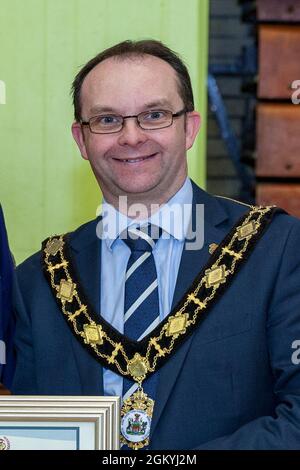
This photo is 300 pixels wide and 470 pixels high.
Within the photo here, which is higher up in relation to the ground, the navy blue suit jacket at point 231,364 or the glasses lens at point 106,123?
the glasses lens at point 106,123

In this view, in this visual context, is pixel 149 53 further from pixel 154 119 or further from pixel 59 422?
pixel 59 422

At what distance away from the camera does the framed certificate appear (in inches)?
62.9

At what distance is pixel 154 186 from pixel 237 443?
50cm

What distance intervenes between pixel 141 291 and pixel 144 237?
10 cm

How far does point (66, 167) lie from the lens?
8.38 feet

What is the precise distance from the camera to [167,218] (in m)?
1.94

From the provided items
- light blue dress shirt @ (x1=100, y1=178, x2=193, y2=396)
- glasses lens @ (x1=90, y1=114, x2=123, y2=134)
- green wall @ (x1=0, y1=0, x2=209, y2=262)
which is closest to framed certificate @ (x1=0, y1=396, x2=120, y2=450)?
light blue dress shirt @ (x1=100, y1=178, x2=193, y2=396)

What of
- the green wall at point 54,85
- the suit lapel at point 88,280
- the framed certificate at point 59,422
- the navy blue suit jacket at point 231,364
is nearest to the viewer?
the framed certificate at point 59,422

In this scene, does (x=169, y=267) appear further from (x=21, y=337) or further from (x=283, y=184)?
(x=283, y=184)

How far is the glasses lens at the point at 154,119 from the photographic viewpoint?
1.88m

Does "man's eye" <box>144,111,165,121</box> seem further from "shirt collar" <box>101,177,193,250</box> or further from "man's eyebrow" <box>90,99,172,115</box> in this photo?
"shirt collar" <box>101,177,193,250</box>

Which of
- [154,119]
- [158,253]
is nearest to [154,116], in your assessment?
[154,119]

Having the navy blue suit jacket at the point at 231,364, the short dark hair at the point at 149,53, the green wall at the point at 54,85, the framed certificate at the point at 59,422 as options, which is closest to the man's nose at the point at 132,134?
the short dark hair at the point at 149,53

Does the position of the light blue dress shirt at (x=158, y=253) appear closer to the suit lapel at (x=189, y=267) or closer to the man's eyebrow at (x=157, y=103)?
the suit lapel at (x=189, y=267)
